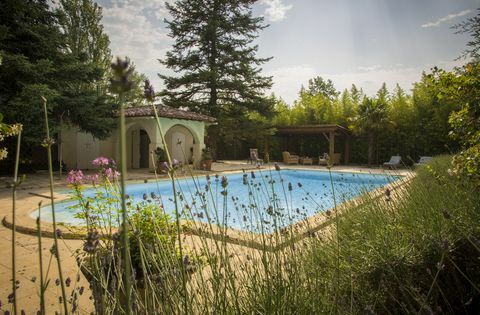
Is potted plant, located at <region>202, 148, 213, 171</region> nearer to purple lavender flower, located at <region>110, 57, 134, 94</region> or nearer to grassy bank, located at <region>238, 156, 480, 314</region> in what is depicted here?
grassy bank, located at <region>238, 156, 480, 314</region>

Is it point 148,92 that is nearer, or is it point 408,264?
point 148,92

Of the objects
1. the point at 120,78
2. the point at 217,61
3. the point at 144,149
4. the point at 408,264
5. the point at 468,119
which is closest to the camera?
the point at 120,78

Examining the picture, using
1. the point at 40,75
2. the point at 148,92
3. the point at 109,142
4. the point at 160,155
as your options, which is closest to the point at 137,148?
the point at 109,142

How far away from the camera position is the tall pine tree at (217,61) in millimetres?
19922

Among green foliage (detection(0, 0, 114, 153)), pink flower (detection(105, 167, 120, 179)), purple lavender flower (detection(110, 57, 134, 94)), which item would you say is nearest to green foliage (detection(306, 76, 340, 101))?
green foliage (detection(0, 0, 114, 153))

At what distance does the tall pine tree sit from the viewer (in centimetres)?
1992

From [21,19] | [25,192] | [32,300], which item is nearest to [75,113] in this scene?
[21,19]

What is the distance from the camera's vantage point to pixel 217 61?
67.8 feet

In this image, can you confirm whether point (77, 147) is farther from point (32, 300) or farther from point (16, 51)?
point (32, 300)

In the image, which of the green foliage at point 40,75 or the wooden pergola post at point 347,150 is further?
the wooden pergola post at point 347,150

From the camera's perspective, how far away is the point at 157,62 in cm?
2102

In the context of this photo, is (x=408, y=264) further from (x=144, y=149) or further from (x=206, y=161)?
(x=144, y=149)

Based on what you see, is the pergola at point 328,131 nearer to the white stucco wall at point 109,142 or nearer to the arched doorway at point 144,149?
the white stucco wall at point 109,142

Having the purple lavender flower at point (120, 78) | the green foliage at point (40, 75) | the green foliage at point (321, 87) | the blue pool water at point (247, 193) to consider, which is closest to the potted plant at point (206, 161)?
the blue pool water at point (247, 193)
